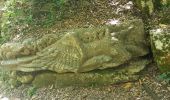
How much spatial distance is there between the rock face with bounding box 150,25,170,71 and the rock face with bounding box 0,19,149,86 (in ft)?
0.97

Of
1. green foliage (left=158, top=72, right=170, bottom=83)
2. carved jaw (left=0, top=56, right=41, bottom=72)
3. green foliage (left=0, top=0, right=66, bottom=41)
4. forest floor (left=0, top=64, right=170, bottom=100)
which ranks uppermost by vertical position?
green foliage (left=0, top=0, right=66, bottom=41)

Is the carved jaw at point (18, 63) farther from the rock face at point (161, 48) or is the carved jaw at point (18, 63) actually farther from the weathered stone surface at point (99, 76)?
the rock face at point (161, 48)

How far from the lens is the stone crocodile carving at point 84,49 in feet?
15.1

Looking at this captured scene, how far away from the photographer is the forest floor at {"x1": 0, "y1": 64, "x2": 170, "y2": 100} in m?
4.39

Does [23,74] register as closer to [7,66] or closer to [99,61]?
[7,66]

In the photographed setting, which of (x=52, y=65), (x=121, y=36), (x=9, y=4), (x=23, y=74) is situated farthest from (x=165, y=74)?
(x=9, y=4)

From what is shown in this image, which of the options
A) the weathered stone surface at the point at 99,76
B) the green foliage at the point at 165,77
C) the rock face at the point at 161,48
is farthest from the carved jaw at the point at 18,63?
the green foliage at the point at 165,77

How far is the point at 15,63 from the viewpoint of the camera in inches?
192

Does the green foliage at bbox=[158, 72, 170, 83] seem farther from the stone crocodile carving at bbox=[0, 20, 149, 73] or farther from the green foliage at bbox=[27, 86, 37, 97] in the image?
the green foliage at bbox=[27, 86, 37, 97]

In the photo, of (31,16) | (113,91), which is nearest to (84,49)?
(113,91)

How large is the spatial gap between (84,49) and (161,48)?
43.0 inches

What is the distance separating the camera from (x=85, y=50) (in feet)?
15.2

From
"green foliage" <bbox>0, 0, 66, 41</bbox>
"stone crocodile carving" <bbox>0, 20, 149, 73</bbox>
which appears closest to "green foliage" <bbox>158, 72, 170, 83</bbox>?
"stone crocodile carving" <bbox>0, 20, 149, 73</bbox>

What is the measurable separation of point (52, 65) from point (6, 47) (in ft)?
2.64
